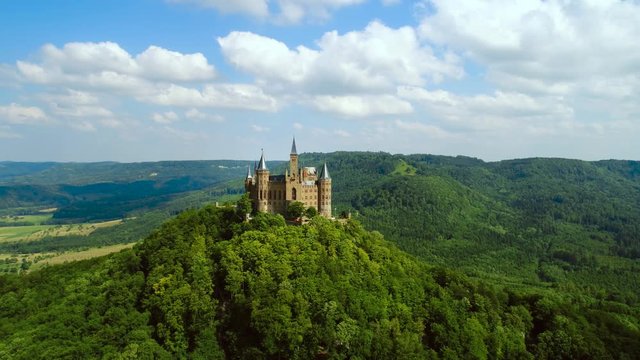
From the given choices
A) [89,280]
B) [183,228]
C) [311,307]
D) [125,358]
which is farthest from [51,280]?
[311,307]

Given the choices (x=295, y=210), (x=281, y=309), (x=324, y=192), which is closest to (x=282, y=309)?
(x=281, y=309)

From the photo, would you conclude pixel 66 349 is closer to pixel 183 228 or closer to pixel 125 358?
pixel 125 358

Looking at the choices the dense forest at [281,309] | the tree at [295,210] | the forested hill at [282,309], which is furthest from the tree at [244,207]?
the tree at [295,210]

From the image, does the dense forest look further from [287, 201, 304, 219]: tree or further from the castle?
the castle

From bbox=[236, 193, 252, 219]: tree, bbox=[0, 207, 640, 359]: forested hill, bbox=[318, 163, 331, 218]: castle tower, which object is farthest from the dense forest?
bbox=[318, 163, 331, 218]: castle tower

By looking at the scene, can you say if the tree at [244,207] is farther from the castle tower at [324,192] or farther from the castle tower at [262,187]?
the castle tower at [324,192]

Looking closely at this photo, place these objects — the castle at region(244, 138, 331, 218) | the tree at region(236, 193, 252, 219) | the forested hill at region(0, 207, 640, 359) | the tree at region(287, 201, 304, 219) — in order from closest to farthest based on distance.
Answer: the forested hill at region(0, 207, 640, 359) → the tree at region(287, 201, 304, 219) → the tree at region(236, 193, 252, 219) → the castle at region(244, 138, 331, 218)
